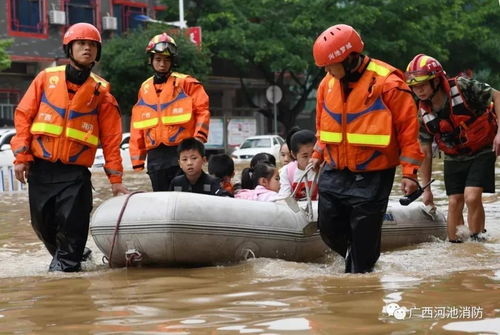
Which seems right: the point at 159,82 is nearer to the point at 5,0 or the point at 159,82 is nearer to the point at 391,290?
the point at 391,290

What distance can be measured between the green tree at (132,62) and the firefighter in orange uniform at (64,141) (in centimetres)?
2757

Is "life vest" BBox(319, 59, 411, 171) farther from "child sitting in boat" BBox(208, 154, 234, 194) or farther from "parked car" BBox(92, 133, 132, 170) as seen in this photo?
"parked car" BBox(92, 133, 132, 170)

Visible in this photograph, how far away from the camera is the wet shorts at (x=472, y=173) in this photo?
8.65 meters

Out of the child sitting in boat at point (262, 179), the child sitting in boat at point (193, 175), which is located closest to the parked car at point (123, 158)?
the child sitting in boat at point (262, 179)

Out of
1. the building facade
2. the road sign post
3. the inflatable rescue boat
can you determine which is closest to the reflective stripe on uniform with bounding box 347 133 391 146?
the inflatable rescue boat

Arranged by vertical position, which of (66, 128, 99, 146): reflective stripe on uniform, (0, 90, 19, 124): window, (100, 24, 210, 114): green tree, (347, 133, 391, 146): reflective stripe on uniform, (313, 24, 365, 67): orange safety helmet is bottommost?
(347, 133, 391, 146): reflective stripe on uniform

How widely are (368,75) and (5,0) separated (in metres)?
30.3

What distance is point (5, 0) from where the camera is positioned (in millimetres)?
35219

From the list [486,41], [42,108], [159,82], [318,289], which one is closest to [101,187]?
[159,82]

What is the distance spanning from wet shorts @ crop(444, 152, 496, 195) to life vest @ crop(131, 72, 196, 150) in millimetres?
2183

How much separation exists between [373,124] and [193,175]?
6.52ft

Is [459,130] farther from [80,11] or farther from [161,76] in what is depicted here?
[80,11]

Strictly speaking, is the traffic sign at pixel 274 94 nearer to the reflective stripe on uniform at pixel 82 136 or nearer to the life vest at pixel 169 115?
the life vest at pixel 169 115

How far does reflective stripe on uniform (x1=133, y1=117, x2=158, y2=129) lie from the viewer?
8.81 meters
